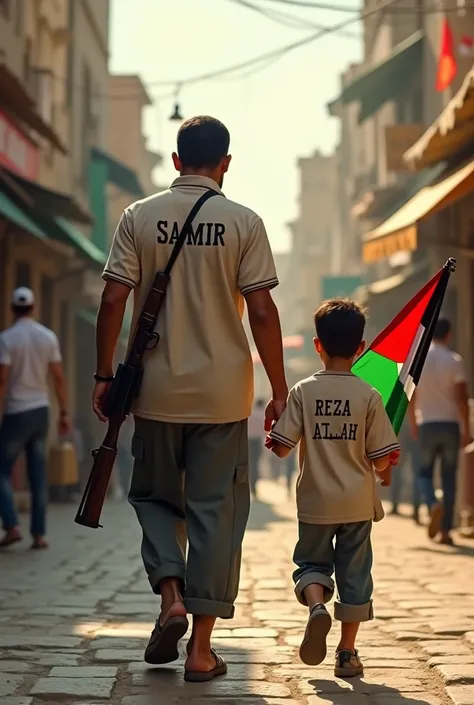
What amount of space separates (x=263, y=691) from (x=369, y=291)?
62.3 ft

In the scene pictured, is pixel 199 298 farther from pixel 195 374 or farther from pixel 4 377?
pixel 4 377

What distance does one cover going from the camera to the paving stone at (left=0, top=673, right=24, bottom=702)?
14.8 ft

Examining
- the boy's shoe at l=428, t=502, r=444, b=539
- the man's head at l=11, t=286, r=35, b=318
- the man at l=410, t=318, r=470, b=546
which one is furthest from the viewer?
the man at l=410, t=318, r=470, b=546

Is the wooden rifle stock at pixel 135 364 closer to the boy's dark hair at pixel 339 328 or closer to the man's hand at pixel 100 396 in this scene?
the man's hand at pixel 100 396

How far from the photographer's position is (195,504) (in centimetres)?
497

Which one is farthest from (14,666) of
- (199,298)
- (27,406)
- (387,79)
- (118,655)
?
(387,79)

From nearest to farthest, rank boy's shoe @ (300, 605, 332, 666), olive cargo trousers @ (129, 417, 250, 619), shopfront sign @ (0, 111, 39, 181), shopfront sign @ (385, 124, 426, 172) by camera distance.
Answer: boy's shoe @ (300, 605, 332, 666), olive cargo trousers @ (129, 417, 250, 619), shopfront sign @ (0, 111, 39, 181), shopfront sign @ (385, 124, 426, 172)

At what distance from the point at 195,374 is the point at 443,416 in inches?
257

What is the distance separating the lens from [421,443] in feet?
37.4

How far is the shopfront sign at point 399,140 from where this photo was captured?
20328 mm

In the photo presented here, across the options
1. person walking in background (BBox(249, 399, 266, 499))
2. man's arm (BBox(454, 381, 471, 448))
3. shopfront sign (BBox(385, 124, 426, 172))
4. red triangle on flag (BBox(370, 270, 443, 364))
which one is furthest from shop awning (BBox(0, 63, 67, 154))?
red triangle on flag (BBox(370, 270, 443, 364))

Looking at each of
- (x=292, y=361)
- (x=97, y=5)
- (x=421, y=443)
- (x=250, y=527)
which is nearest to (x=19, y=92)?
(x=250, y=527)

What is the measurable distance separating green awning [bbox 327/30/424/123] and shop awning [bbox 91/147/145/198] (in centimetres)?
600

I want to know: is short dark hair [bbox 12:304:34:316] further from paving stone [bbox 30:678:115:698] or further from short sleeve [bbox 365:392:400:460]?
paving stone [bbox 30:678:115:698]
